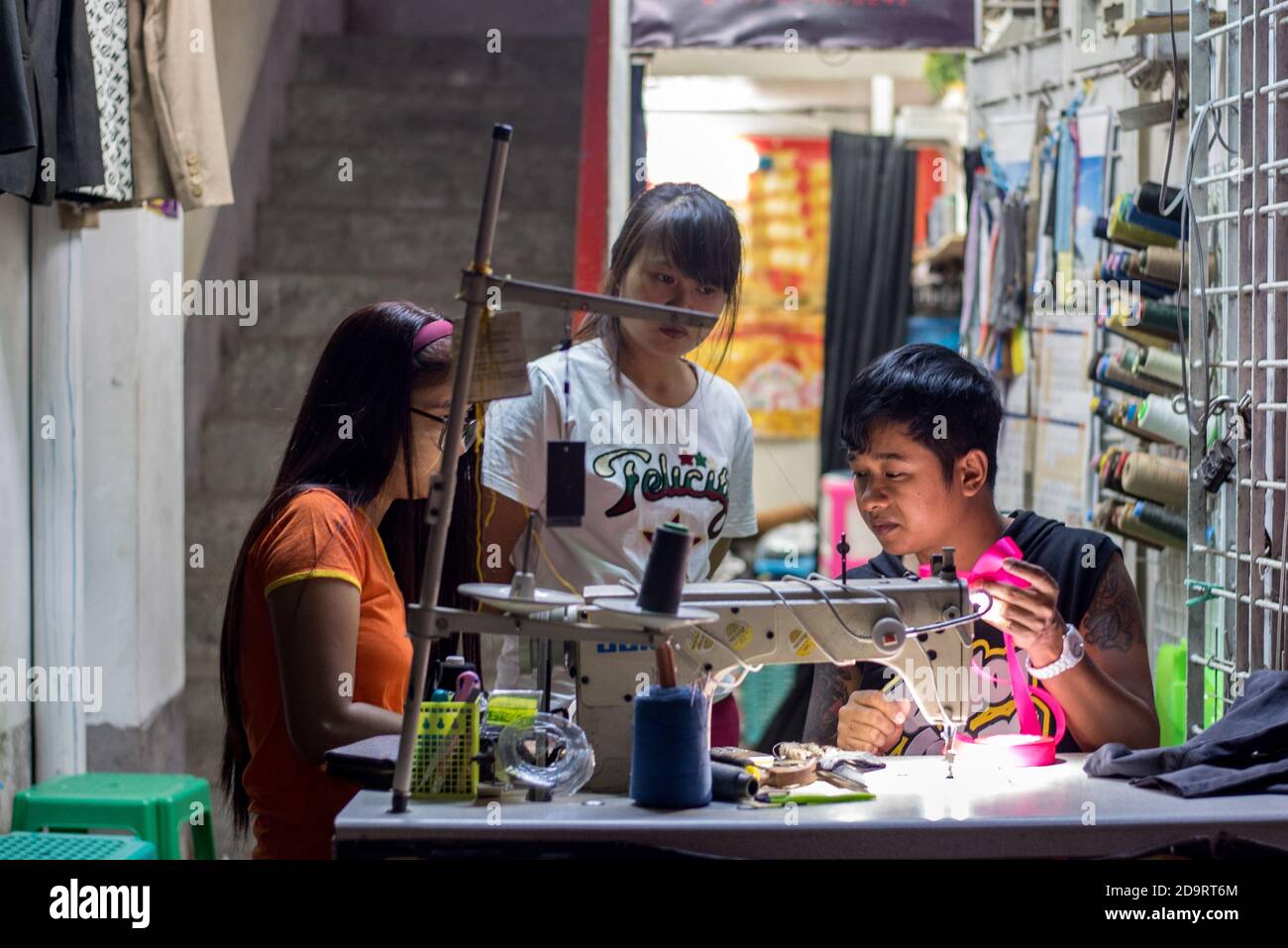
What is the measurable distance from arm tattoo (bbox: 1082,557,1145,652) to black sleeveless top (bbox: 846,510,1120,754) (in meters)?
0.01

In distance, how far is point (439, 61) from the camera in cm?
714

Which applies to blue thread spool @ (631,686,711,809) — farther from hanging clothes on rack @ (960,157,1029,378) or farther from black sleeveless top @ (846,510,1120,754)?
hanging clothes on rack @ (960,157,1029,378)

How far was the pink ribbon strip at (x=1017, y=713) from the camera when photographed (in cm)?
193

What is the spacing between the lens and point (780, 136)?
931 cm

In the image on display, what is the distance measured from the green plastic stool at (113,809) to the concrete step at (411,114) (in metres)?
3.98

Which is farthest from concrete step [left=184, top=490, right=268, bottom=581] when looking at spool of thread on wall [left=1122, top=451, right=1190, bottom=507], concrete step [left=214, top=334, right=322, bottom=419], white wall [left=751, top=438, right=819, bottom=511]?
white wall [left=751, top=438, right=819, bottom=511]

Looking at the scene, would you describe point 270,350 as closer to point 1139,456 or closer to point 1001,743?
point 1139,456

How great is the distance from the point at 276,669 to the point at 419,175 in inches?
Result: 189

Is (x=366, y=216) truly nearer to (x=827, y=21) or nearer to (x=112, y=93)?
(x=827, y=21)

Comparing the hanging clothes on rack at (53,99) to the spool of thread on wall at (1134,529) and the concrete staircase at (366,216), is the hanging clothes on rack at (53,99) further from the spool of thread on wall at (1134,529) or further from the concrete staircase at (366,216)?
the spool of thread on wall at (1134,529)

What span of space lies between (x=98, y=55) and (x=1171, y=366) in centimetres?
263

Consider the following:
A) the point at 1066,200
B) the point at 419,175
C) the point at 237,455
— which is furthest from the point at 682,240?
the point at 419,175

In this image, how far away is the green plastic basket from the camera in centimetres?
170
